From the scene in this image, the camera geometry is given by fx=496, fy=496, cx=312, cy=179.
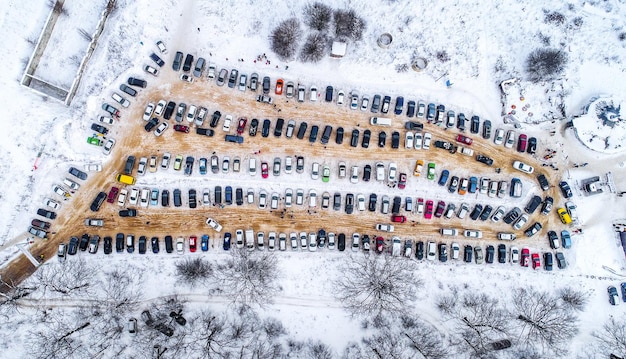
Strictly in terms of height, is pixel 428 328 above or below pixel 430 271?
below

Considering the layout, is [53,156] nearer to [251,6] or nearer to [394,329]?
[251,6]

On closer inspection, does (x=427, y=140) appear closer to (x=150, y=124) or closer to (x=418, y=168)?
(x=418, y=168)

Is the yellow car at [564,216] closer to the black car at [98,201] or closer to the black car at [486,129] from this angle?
the black car at [486,129]

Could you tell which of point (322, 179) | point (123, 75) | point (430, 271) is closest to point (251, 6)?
point (123, 75)

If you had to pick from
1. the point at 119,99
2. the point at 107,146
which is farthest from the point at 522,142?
the point at 107,146

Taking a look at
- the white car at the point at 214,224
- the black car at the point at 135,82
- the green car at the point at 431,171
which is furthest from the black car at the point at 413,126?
the black car at the point at 135,82

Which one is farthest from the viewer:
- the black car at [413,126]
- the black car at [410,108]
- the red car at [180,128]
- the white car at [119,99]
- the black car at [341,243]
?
the black car at [410,108]
